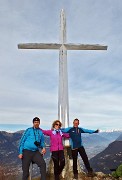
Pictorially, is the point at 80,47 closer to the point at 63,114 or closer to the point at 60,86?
the point at 60,86

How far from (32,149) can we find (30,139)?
316mm

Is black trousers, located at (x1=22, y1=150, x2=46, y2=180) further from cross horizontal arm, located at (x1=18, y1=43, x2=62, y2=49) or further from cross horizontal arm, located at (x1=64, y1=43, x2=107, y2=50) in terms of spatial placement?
cross horizontal arm, located at (x1=64, y1=43, x2=107, y2=50)

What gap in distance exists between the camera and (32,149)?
9.93 m

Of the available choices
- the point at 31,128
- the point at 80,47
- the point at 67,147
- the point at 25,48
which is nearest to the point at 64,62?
the point at 80,47

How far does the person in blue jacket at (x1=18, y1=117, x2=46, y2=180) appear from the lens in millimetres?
9797

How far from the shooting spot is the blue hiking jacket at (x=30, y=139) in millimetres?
9906

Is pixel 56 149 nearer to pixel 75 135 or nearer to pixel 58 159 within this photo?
pixel 58 159

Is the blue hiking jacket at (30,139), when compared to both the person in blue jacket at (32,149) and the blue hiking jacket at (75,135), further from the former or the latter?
the blue hiking jacket at (75,135)

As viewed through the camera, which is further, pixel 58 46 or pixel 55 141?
pixel 58 46

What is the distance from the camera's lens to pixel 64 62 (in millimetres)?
14211

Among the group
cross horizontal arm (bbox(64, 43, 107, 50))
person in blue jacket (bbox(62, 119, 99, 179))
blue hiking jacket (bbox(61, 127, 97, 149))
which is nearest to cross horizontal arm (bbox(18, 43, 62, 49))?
cross horizontal arm (bbox(64, 43, 107, 50))

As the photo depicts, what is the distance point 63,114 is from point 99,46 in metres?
3.63

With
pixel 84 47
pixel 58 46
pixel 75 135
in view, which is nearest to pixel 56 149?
pixel 75 135

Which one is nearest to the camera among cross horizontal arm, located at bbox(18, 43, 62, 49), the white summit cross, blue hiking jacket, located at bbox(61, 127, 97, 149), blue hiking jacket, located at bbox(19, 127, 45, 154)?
blue hiking jacket, located at bbox(19, 127, 45, 154)
